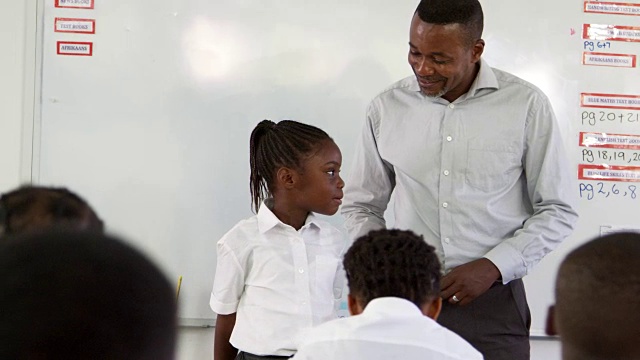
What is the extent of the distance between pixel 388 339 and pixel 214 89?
Answer: 1810 millimetres

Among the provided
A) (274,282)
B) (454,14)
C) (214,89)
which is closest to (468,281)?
(274,282)

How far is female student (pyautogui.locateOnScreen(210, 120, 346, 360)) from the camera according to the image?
2.17 metres

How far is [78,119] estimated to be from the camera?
3.02 meters

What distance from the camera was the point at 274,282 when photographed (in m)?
2.19

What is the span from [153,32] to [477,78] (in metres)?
1.46

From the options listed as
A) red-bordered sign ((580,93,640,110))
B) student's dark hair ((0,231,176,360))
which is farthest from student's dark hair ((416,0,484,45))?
student's dark hair ((0,231,176,360))

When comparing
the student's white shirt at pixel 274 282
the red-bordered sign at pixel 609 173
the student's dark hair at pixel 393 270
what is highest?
the red-bordered sign at pixel 609 173

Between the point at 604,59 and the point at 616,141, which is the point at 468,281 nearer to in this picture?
the point at 616,141

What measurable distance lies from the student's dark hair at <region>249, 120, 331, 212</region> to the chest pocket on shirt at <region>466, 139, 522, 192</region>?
522mm

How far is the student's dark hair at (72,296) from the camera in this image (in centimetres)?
60

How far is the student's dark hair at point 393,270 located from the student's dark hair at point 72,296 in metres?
0.99

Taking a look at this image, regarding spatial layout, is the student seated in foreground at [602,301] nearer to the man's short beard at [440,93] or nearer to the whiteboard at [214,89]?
the man's short beard at [440,93]

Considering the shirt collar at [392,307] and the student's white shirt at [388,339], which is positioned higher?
the shirt collar at [392,307]

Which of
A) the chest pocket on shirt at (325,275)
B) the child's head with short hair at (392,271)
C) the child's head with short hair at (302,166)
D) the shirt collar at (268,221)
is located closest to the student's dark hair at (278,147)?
the child's head with short hair at (302,166)
